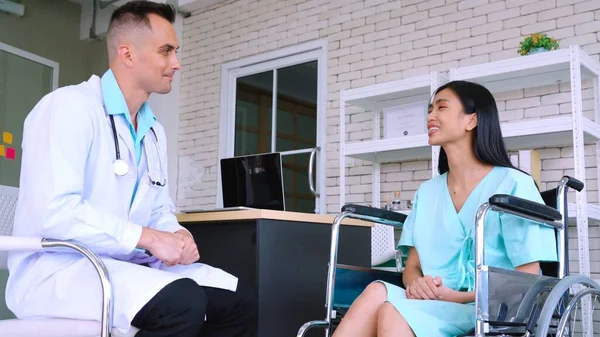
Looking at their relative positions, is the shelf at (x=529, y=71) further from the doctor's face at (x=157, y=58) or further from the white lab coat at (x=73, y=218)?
the white lab coat at (x=73, y=218)

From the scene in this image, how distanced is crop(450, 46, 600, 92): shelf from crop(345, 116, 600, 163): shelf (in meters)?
0.31

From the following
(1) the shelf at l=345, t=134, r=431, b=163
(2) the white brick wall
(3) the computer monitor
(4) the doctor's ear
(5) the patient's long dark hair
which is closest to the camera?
(4) the doctor's ear

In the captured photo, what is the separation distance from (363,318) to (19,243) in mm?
948

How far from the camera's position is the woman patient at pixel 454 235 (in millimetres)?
1857

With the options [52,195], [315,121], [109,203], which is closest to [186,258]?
[109,203]

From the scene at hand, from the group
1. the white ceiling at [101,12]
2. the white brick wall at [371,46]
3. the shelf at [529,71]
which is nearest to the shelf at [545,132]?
the white brick wall at [371,46]

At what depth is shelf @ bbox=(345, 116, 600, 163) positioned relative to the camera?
3.56 metres

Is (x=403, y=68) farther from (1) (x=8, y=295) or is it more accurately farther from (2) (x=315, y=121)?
(1) (x=8, y=295)

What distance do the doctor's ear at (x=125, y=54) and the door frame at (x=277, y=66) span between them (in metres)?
3.06

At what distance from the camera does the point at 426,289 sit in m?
1.98

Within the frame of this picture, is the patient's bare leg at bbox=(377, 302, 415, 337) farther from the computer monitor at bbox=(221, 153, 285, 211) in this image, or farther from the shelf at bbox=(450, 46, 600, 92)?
the shelf at bbox=(450, 46, 600, 92)

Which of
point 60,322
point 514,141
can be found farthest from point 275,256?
point 514,141

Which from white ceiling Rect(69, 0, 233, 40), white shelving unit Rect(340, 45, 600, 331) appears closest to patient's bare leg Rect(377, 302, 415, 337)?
white shelving unit Rect(340, 45, 600, 331)

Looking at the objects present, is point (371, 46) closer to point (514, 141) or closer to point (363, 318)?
point (514, 141)
